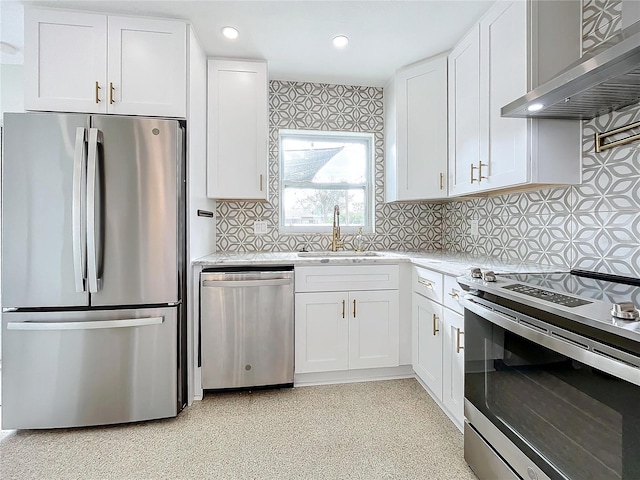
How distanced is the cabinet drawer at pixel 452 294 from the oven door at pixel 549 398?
9.4 inches

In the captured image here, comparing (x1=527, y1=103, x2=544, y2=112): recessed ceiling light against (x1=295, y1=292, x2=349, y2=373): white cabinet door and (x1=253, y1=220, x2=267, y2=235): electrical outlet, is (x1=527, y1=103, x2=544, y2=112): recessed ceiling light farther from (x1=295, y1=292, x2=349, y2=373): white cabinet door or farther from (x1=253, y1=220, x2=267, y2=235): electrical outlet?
(x1=253, y1=220, x2=267, y2=235): electrical outlet

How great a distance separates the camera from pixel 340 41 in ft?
7.19

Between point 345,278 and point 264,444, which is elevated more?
point 345,278

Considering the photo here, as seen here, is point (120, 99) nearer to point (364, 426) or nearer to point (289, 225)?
point (289, 225)

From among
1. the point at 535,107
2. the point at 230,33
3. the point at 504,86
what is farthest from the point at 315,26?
the point at 535,107

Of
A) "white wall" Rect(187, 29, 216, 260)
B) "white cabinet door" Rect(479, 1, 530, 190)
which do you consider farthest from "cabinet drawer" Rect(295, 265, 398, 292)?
"white cabinet door" Rect(479, 1, 530, 190)

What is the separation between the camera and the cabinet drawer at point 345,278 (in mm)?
2211

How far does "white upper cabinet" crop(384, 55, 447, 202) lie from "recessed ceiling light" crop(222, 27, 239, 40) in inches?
50.8

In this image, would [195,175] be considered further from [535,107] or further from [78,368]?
[535,107]

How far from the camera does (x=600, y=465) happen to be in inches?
32.9

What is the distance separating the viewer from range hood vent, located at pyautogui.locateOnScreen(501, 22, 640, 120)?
95 cm

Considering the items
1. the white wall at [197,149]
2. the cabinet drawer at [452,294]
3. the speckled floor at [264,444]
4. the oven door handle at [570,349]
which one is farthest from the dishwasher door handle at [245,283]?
the oven door handle at [570,349]

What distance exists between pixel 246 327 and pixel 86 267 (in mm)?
980

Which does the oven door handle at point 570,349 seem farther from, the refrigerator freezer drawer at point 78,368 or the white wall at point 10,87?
the white wall at point 10,87
